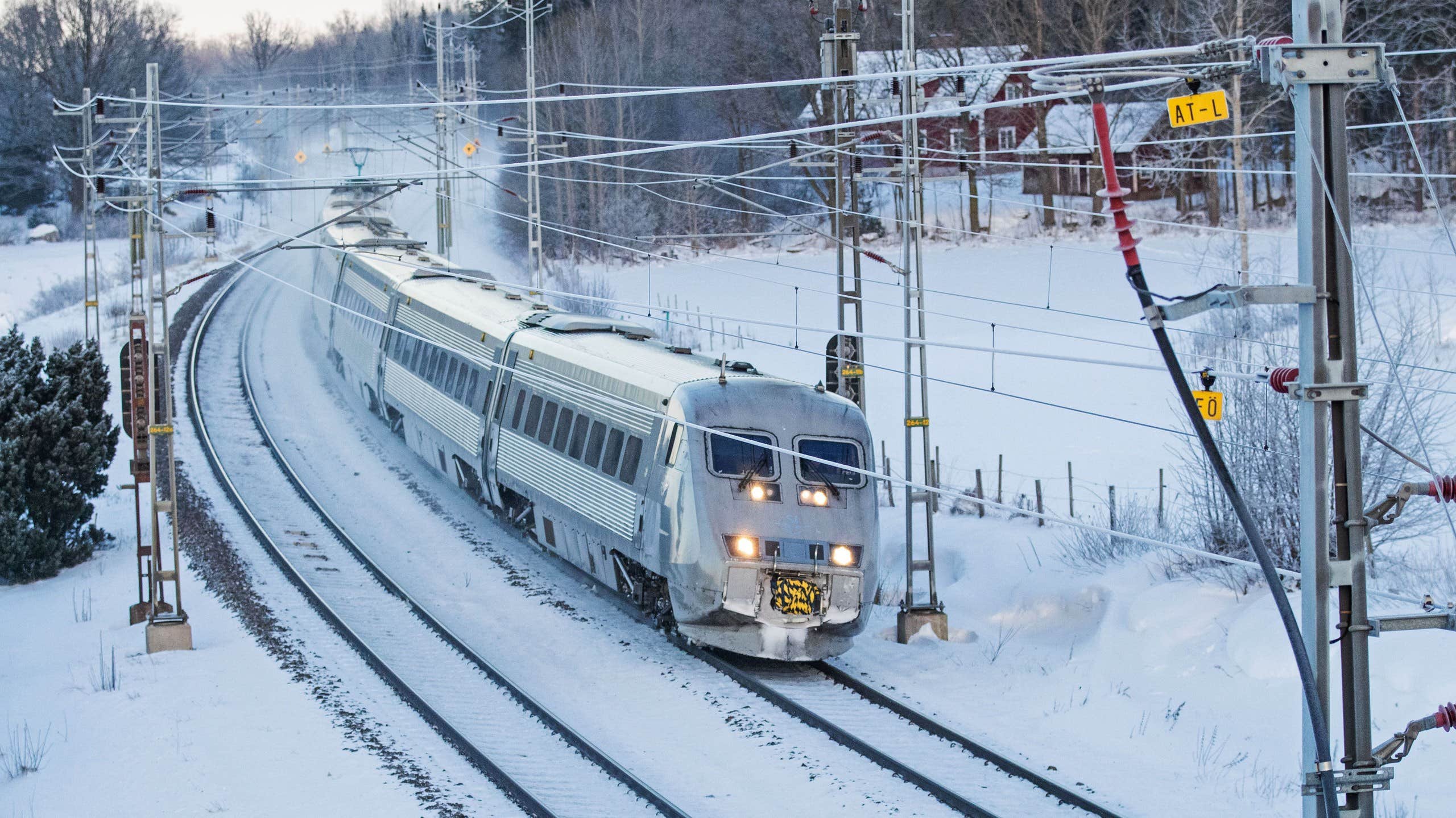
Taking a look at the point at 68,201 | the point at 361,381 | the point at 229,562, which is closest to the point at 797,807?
the point at 229,562

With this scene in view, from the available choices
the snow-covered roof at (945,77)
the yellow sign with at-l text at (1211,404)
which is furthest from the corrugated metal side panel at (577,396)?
the snow-covered roof at (945,77)

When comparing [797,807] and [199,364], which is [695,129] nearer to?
[199,364]

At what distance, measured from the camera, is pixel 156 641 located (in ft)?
54.2

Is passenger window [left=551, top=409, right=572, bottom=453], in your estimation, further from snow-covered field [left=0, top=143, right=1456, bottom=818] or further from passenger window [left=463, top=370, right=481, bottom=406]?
passenger window [left=463, top=370, right=481, bottom=406]

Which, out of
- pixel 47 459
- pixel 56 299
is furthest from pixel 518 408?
pixel 56 299

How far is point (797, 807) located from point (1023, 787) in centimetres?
193

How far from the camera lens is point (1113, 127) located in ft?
174

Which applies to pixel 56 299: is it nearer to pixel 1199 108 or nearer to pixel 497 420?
pixel 497 420

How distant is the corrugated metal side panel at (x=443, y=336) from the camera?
69.7ft

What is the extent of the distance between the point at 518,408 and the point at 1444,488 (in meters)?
13.9

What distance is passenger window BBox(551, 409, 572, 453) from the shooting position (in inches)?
706

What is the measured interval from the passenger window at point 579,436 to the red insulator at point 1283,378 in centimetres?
1068

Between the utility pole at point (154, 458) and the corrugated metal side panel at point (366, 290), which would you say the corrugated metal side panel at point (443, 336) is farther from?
the utility pole at point (154, 458)

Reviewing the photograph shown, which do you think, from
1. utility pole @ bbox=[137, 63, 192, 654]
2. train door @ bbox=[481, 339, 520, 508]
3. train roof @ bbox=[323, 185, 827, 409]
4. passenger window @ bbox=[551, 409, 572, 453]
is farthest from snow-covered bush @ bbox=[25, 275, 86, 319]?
A: passenger window @ bbox=[551, 409, 572, 453]
